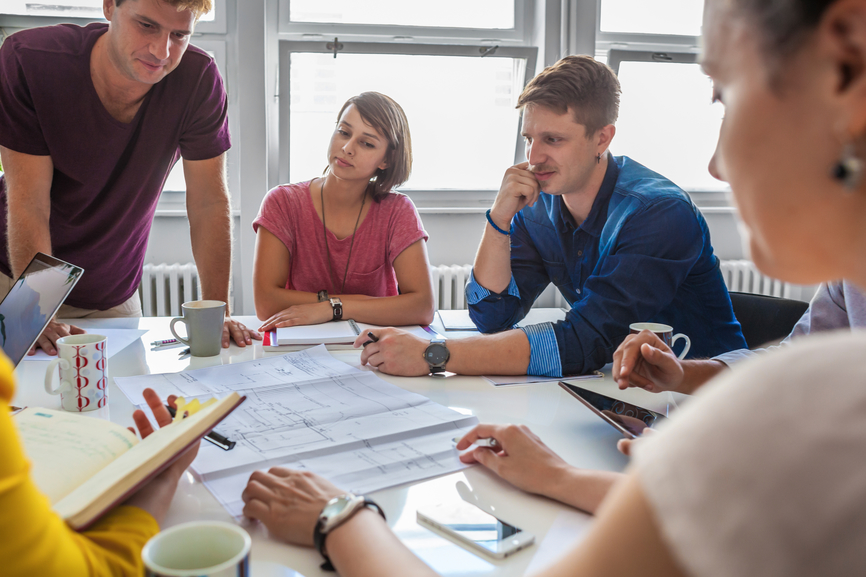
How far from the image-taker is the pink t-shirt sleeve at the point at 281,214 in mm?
2115

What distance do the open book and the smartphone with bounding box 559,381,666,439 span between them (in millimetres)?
556

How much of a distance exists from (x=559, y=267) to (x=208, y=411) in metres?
1.33

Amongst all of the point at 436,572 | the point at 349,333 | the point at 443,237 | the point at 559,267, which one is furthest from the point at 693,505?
the point at 443,237

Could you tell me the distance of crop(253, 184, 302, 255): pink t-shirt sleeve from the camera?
212 centimetres

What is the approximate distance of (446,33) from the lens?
10.6 ft

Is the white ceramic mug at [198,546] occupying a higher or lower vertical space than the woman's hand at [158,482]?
higher

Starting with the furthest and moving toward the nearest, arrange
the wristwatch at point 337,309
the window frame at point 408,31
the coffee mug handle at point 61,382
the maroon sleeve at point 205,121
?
the window frame at point 408,31
the maroon sleeve at point 205,121
the wristwatch at point 337,309
the coffee mug handle at point 61,382

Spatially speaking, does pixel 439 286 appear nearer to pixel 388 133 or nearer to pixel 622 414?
pixel 388 133

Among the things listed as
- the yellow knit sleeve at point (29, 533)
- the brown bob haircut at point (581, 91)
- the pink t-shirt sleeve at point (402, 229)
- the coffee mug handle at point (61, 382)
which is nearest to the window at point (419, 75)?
the pink t-shirt sleeve at point (402, 229)

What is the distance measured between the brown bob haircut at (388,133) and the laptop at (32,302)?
1297 millimetres

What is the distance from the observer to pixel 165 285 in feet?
10.2

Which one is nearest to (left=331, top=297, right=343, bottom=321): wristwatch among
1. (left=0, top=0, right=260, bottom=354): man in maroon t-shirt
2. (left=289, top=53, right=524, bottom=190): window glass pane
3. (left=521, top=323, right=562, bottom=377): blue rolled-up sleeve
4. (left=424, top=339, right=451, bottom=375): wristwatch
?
(left=0, top=0, right=260, bottom=354): man in maroon t-shirt

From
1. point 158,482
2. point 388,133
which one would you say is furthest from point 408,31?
point 158,482

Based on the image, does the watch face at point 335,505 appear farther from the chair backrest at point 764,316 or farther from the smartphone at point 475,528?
the chair backrest at point 764,316
